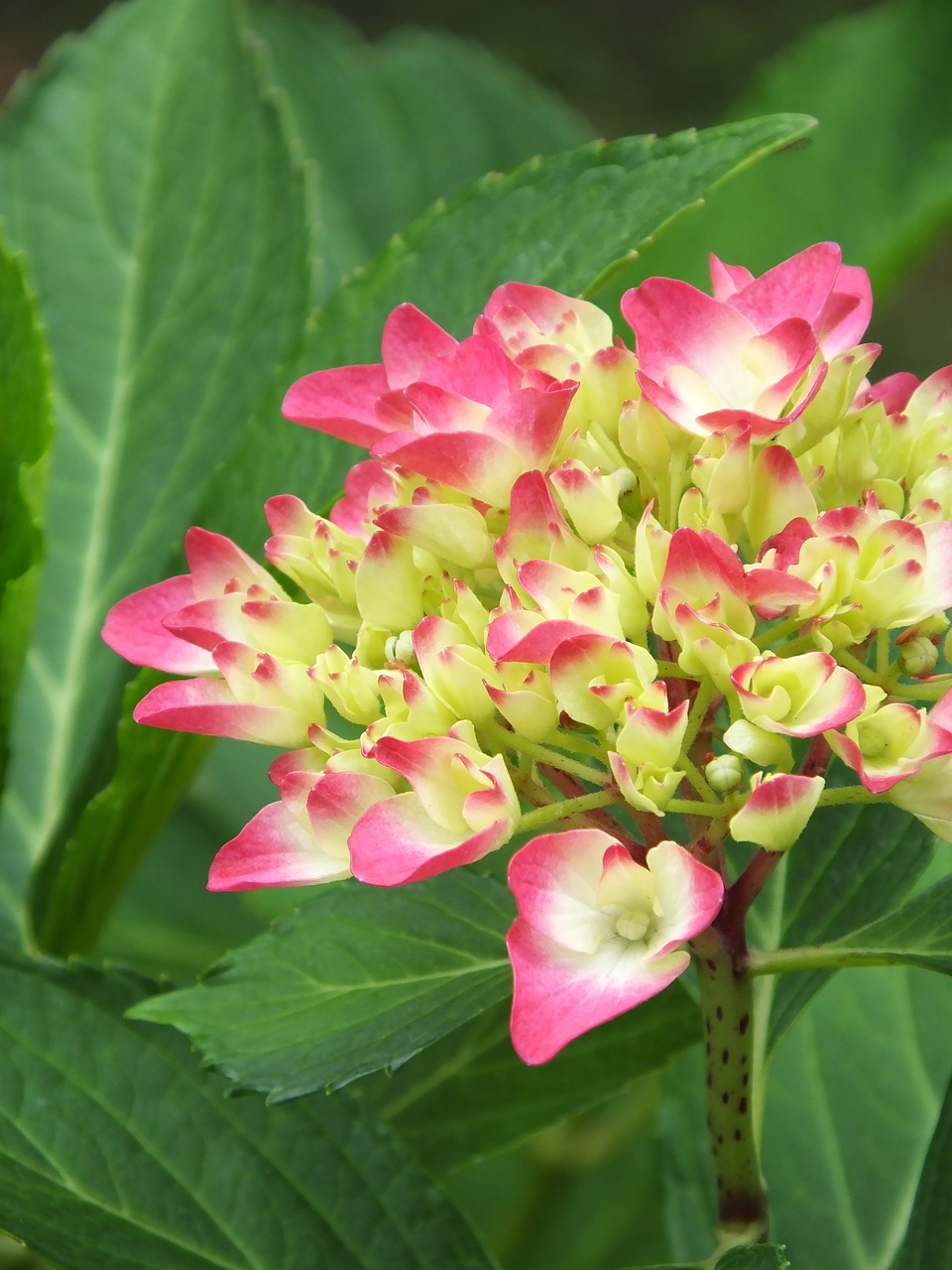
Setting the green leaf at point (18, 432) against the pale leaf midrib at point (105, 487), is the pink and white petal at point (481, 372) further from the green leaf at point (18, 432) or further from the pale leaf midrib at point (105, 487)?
the pale leaf midrib at point (105, 487)

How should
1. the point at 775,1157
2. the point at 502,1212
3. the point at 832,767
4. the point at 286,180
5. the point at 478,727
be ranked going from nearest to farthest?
the point at 478,727 → the point at 832,767 → the point at 775,1157 → the point at 286,180 → the point at 502,1212

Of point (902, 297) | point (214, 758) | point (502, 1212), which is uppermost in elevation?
point (214, 758)

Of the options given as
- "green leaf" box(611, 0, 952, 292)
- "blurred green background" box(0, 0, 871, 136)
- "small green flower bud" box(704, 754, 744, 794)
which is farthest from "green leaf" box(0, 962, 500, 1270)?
"blurred green background" box(0, 0, 871, 136)

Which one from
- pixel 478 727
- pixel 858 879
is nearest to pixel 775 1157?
pixel 858 879

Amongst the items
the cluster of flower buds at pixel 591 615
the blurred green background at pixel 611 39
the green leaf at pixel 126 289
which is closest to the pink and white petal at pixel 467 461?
the cluster of flower buds at pixel 591 615

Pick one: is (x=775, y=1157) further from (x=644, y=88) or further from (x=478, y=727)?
(x=644, y=88)

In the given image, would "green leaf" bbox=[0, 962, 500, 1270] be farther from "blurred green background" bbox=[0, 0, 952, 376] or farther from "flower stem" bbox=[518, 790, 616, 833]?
"blurred green background" bbox=[0, 0, 952, 376]

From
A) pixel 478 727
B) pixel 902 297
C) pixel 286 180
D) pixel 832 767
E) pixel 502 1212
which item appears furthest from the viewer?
pixel 902 297

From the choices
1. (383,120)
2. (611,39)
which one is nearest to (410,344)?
(383,120)
